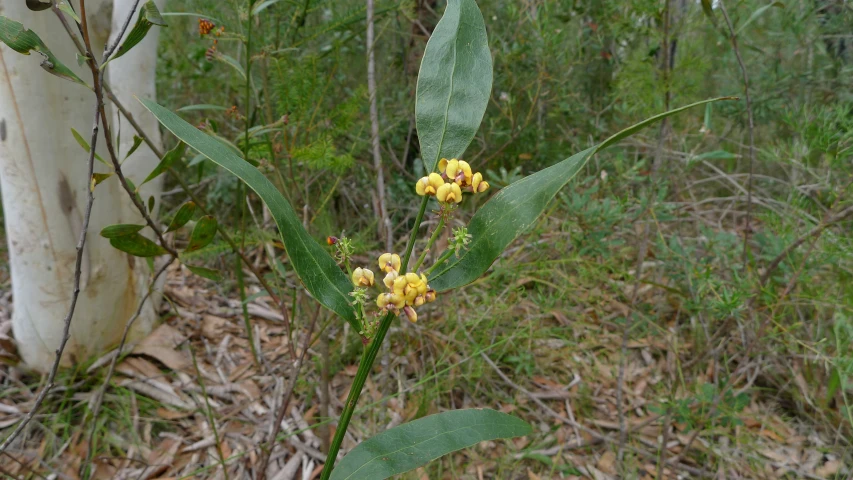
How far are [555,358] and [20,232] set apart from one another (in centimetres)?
169

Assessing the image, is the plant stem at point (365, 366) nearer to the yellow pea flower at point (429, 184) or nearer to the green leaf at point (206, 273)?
the yellow pea flower at point (429, 184)

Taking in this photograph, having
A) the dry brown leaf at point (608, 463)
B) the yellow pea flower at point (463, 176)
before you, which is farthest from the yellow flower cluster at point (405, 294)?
the dry brown leaf at point (608, 463)

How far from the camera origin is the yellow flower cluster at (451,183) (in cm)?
53

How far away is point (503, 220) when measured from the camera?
0.55m

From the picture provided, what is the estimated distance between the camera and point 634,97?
5.14 feet

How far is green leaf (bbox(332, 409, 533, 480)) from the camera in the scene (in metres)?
0.66

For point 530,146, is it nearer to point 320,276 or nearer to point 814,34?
point 814,34

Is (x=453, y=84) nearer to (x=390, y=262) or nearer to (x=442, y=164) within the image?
(x=442, y=164)

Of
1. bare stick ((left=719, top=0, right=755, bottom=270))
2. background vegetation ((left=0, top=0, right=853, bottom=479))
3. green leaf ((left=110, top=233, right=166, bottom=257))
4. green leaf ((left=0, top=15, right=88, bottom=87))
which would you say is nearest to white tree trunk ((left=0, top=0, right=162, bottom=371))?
background vegetation ((left=0, top=0, right=853, bottom=479))

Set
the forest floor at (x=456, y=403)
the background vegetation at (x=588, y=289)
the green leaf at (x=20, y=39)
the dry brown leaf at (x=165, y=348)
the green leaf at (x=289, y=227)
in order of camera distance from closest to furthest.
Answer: the green leaf at (x=289, y=227) < the green leaf at (x=20, y=39) < the background vegetation at (x=588, y=289) < the forest floor at (x=456, y=403) < the dry brown leaf at (x=165, y=348)

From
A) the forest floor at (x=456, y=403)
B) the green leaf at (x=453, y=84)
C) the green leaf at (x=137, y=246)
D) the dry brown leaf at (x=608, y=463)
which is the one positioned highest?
the green leaf at (x=453, y=84)

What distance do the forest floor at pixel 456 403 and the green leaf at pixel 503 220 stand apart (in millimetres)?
821

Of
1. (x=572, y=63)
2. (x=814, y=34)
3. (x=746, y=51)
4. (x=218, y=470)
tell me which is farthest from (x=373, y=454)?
(x=746, y=51)

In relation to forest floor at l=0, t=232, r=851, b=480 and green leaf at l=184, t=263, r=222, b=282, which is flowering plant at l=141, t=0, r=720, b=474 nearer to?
green leaf at l=184, t=263, r=222, b=282
